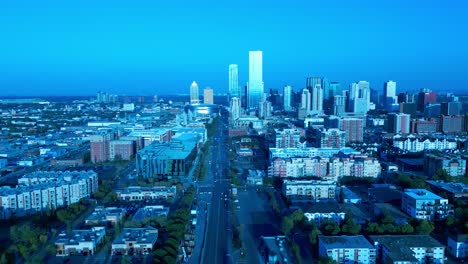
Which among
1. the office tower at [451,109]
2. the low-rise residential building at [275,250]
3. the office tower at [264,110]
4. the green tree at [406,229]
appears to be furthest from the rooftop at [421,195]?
the office tower at [264,110]

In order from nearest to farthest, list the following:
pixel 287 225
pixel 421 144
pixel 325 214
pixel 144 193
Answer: pixel 287 225 < pixel 325 214 < pixel 144 193 < pixel 421 144

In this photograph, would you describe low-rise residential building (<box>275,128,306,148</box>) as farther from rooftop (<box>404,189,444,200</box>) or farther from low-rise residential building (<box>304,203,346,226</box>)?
low-rise residential building (<box>304,203,346,226</box>)

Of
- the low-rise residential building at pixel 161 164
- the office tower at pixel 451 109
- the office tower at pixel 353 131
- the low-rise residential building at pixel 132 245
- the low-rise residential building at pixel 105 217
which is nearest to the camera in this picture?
the low-rise residential building at pixel 132 245

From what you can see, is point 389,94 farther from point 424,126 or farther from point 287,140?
point 287,140

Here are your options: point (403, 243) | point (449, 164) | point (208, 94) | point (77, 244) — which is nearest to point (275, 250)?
Result: point (403, 243)

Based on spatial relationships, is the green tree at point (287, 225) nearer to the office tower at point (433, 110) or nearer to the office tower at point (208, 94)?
the office tower at point (433, 110)

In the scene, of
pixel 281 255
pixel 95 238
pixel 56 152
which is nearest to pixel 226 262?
pixel 281 255

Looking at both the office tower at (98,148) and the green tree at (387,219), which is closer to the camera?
the green tree at (387,219)
